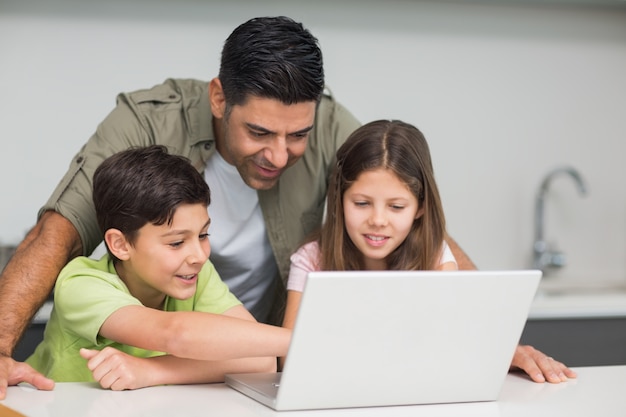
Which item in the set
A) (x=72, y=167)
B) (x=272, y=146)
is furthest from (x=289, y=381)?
(x=72, y=167)

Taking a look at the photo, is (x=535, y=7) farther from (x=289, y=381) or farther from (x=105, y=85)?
(x=289, y=381)

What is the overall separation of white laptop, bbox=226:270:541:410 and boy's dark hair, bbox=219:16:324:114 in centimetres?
73

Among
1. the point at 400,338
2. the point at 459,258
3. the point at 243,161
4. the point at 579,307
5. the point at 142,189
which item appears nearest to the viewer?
the point at 400,338

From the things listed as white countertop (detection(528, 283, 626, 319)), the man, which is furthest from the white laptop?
white countertop (detection(528, 283, 626, 319))

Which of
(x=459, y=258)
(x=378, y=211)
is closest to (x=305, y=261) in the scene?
(x=378, y=211)

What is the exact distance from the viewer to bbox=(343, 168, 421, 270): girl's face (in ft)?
6.40

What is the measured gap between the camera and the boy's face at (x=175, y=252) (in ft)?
5.44

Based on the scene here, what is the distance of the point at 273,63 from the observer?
1.91 metres

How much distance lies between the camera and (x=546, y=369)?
5.09 feet

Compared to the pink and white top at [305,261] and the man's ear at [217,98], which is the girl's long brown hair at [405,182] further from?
the man's ear at [217,98]

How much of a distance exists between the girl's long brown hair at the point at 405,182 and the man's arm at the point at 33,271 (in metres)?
0.53

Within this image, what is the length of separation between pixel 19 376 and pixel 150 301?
39 centimetres

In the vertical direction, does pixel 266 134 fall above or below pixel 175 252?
above

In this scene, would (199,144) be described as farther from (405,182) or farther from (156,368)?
(156,368)
